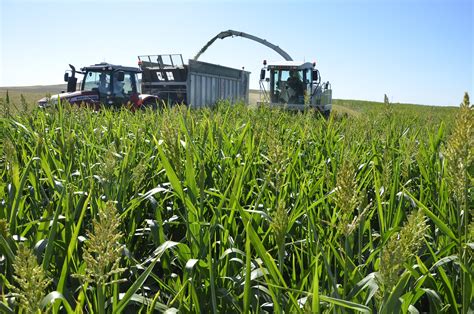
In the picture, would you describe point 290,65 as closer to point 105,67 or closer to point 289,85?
point 289,85

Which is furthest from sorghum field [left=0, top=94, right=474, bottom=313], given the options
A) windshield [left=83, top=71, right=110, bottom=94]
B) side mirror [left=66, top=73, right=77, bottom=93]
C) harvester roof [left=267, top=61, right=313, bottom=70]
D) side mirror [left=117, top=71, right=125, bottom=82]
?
harvester roof [left=267, top=61, right=313, bottom=70]

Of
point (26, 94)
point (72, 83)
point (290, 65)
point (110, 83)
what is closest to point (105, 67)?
point (110, 83)

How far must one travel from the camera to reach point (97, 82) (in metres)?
15.9

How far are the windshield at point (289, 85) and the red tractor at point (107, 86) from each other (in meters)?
5.12

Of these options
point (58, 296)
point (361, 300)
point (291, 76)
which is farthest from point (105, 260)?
point (291, 76)

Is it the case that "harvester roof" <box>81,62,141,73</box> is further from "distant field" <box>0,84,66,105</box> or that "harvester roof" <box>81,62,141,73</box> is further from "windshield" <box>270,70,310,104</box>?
"windshield" <box>270,70,310,104</box>

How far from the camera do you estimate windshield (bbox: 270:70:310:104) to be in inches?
711

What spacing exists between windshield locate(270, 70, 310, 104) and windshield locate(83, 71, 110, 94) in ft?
20.9

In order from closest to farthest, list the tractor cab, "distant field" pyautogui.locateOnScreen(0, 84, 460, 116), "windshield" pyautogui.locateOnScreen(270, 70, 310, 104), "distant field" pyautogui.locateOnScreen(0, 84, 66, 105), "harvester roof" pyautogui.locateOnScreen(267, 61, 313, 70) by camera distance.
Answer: "distant field" pyautogui.locateOnScreen(0, 84, 66, 105) < "distant field" pyautogui.locateOnScreen(0, 84, 460, 116) < the tractor cab < "harvester roof" pyautogui.locateOnScreen(267, 61, 313, 70) < "windshield" pyautogui.locateOnScreen(270, 70, 310, 104)

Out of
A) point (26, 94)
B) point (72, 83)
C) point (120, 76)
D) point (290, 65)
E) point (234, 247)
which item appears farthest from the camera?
point (26, 94)

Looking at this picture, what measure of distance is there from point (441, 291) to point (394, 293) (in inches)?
26.3

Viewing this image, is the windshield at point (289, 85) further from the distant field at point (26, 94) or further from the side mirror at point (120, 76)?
the distant field at point (26, 94)

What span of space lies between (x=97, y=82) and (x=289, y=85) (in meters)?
7.27

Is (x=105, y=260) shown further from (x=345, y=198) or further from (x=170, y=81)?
(x=170, y=81)
